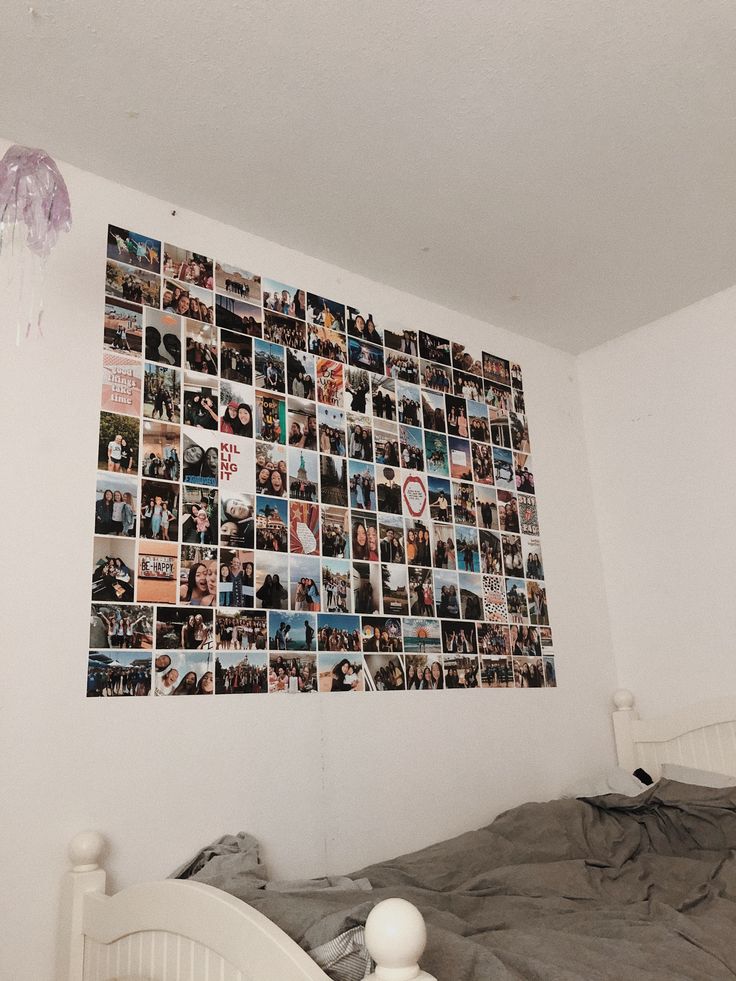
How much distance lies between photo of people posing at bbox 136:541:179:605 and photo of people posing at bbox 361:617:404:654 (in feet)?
1.88

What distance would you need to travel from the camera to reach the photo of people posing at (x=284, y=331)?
2277 millimetres

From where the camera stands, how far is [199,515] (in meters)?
1.99

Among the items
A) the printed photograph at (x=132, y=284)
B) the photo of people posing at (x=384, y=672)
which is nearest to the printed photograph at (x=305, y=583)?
the photo of people posing at (x=384, y=672)

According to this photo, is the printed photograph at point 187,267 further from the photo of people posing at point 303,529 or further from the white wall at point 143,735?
the photo of people posing at point 303,529

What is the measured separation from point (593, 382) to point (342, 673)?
1.68 metres

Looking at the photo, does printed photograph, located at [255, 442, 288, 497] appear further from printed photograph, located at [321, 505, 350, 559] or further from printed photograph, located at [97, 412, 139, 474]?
printed photograph, located at [97, 412, 139, 474]

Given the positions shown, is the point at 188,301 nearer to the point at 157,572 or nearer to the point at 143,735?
the point at 157,572

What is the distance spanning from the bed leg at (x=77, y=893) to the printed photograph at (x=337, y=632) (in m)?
0.73

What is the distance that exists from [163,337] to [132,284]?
151 mm

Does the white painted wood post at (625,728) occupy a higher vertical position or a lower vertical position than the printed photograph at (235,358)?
lower

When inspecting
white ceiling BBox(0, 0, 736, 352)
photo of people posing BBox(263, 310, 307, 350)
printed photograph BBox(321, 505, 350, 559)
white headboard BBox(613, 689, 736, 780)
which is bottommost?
white headboard BBox(613, 689, 736, 780)

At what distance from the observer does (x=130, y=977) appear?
132 cm

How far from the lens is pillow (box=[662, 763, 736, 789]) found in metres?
2.38

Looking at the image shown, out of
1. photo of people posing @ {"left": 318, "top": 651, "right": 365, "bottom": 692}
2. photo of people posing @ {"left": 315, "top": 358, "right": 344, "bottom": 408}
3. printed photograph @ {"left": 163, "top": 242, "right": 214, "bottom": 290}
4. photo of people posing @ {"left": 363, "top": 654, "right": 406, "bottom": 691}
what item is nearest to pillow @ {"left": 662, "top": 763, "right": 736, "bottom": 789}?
photo of people posing @ {"left": 363, "top": 654, "right": 406, "bottom": 691}
